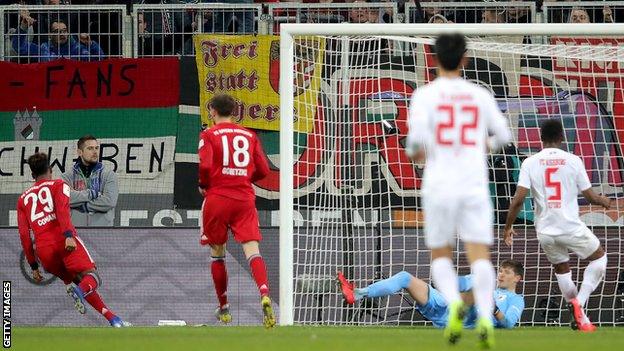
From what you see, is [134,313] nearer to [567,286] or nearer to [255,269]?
[255,269]

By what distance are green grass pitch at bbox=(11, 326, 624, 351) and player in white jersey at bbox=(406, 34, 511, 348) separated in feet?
1.73

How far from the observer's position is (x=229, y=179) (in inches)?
473

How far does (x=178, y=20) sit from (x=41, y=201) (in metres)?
3.47

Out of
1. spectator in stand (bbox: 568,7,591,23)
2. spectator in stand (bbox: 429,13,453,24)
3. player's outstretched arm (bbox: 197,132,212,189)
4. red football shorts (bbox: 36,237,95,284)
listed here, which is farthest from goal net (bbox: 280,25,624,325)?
player's outstretched arm (bbox: 197,132,212,189)

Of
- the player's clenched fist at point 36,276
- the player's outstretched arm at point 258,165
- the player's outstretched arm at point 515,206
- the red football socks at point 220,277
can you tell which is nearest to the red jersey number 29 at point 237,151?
the player's outstretched arm at point 258,165

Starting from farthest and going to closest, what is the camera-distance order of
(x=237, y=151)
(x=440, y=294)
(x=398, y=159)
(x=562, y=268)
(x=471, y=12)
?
1. (x=471, y=12)
2. (x=398, y=159)
3. (x=440, y=294)
4. (x=562, y=268)
5. (x=237, y=151)

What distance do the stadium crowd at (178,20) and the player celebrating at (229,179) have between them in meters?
4.67

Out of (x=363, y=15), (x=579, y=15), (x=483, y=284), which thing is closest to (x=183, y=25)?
(x=363, y=15)

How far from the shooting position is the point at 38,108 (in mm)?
16578

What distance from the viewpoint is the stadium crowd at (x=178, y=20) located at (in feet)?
53.9

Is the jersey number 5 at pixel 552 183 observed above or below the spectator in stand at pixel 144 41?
below

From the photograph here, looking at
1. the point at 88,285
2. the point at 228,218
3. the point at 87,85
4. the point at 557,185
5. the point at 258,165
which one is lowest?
the point at 88,285

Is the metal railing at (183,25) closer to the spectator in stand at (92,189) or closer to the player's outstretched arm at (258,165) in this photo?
the spectator in stand at (92,189)

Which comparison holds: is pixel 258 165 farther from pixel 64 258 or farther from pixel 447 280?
pixel 447 280
